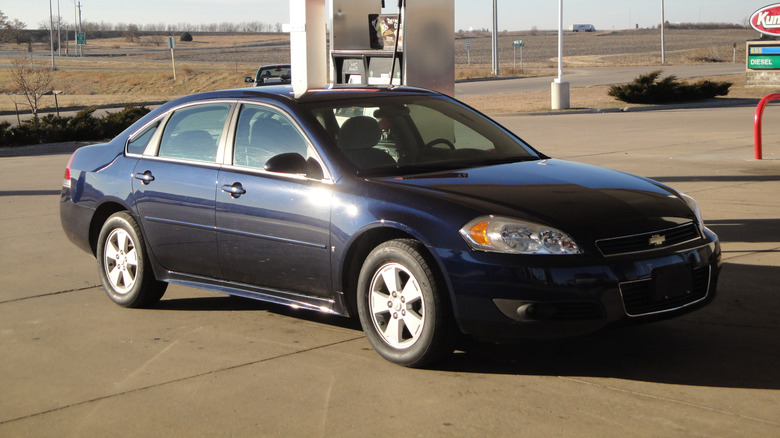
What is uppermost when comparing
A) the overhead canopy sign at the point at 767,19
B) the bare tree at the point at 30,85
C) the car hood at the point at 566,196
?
the overhead canopy sign at the point at 767,19

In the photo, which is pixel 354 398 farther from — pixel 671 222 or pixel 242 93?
pixel 242 93

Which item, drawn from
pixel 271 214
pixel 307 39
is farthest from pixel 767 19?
pixel 271 214

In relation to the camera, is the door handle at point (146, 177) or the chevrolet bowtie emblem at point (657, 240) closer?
the chevrolet bowtie emblem at point (657, 240)

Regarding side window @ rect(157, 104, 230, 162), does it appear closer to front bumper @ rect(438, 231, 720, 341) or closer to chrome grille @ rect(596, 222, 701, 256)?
front bumper @ rect(438, 231, 720, 341)

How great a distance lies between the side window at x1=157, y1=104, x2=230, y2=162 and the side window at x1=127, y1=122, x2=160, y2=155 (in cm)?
16

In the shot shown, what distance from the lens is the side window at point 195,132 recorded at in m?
6.46

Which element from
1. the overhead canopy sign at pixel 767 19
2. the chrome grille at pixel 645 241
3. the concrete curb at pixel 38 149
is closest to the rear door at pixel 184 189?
the chrome grille at pixel 645 241

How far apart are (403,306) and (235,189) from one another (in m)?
1.51

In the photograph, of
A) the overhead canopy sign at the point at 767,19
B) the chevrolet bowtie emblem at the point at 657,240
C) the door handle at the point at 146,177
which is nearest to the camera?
the chevrolet bowtie emblem at the point at 657,240

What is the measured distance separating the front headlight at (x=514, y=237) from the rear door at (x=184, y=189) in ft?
6.61

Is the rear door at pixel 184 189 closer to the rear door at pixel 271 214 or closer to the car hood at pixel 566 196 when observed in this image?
the rear door at pixel 271 214

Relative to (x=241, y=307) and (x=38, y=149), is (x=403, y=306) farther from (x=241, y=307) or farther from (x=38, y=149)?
(x=38, y=149)

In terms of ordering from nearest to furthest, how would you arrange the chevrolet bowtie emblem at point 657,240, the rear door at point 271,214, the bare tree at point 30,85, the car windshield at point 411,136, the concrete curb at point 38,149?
the chevrolet bowtie emblem at point 657,240
the rear door at point 271,214
the car windshield at point 411,136
the concrete curb at point 38,149
the bare tree at point 30,85

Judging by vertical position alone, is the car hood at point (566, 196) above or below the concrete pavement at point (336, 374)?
above
